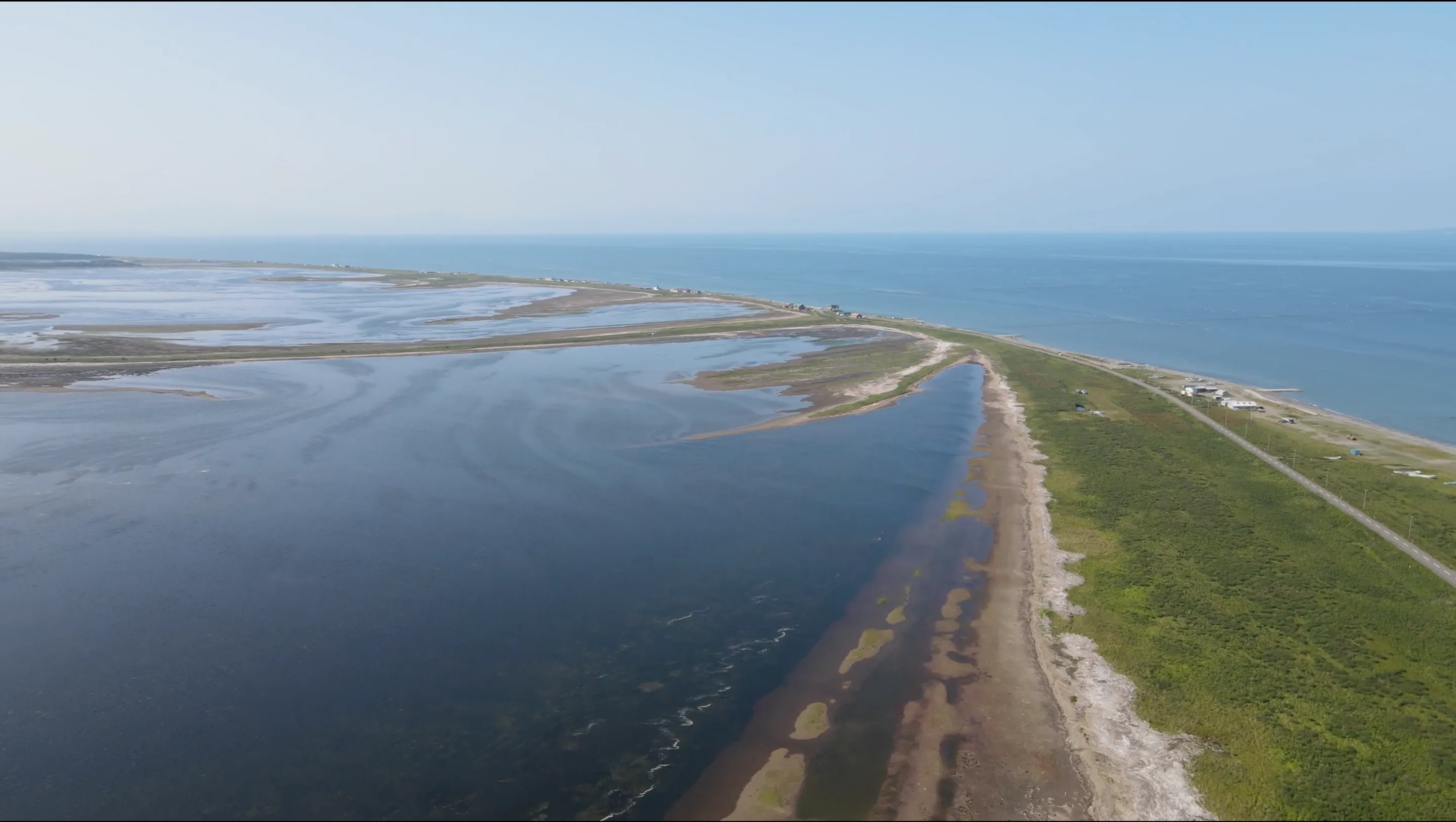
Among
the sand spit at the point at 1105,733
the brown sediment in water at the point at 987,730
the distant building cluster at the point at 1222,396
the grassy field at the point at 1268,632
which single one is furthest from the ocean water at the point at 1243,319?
the brown sediment in water at the point at 987,730

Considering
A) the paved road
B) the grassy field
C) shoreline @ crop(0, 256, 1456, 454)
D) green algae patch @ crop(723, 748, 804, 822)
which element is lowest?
green algae patch @ crop(723, 748, 804, 822)

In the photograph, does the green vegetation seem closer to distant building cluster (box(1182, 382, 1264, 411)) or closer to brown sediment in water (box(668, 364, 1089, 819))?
distant building cluster (box(1182, 382, 1264, 411))

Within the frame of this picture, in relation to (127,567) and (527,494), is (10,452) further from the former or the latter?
(527,494)

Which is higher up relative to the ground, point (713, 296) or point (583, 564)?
point (713, 296)

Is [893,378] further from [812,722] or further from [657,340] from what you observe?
[812,722]

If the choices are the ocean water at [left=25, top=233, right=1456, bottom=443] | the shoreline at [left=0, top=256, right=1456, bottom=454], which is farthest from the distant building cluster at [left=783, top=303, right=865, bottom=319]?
the ocean water at [left=25, top=233, right=1456, bottom=443]

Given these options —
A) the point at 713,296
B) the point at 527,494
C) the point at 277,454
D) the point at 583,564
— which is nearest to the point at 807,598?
the point at 583,564
